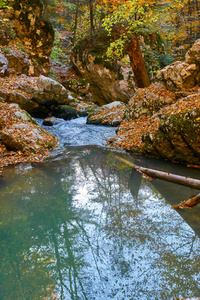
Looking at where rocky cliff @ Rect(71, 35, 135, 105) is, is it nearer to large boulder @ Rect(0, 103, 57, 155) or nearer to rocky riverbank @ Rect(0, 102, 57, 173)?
large boulder @ Rect(0, 103, 57, 155)

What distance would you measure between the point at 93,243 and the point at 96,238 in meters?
0.12

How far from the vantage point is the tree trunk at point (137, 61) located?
31.6 ft

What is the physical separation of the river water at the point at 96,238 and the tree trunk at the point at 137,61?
6.15 metres

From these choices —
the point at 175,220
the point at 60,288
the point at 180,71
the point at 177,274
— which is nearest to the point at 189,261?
the point at 177,274

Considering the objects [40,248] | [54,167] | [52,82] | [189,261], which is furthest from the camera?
[52,82]

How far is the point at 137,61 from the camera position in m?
9.88

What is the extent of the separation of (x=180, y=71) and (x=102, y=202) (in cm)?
649

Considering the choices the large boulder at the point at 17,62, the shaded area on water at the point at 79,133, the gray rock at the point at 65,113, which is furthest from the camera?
the large boulder at the point at 17,62

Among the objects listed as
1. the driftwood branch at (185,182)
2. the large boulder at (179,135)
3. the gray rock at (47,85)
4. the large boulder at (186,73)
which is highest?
the gray rock at (47,85)

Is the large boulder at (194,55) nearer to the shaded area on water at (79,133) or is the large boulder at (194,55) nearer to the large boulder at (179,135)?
the large boulder at (179,135)

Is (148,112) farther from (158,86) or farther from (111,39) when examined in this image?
(111,39)

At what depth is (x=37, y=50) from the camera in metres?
17.0

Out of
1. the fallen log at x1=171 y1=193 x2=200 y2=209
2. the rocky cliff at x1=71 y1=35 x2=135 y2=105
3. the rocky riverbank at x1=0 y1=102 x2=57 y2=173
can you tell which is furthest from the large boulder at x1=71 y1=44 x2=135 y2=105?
the fallen log at x1=171 y1=193 x2=200 y2=209

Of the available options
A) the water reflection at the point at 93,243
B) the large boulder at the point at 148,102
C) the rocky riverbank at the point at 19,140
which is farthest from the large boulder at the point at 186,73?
the rocky riverbank at the point at 19,140
